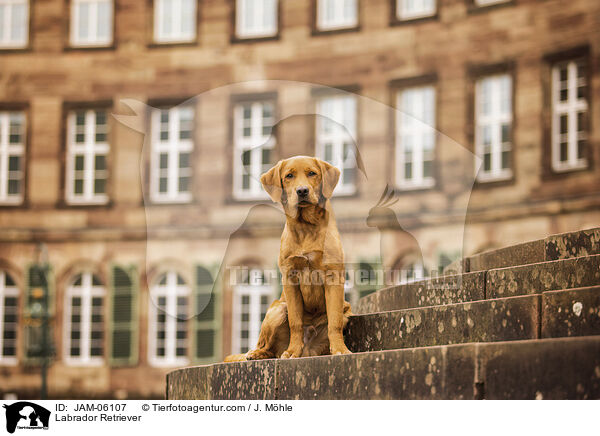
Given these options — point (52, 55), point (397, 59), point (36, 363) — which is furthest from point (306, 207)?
point (52, 55)

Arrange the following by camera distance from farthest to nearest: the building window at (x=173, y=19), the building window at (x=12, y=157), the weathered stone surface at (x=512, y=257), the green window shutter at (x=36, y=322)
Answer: the building window at (x=173, y=19), the building window at (x=12, y=157), the green window shutter at (x=36, y=322), the weathered stone surface at (x=512, y=257)

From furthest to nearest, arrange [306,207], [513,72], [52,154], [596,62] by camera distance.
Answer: [52,154], [513,72], [596,62], [306,207]

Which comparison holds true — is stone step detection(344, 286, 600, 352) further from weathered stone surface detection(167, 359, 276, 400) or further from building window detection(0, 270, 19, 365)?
building window detection(0, 270, 19, 365)

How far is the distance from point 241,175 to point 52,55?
5.60m

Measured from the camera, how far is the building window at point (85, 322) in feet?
73.8

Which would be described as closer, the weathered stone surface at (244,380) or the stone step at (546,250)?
the weathered stone surface at (244,380)

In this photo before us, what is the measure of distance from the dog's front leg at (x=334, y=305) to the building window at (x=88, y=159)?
17.9m

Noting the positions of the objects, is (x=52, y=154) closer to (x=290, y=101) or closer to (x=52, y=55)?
(x=52, y=55)

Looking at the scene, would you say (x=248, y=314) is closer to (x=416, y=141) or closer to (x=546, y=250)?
(x=416, y=141)

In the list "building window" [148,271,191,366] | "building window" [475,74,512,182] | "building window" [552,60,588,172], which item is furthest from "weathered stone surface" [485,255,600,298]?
"building window" [148,271,191,366]

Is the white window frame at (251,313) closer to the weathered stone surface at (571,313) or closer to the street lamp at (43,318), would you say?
the street lamp at (43,318)

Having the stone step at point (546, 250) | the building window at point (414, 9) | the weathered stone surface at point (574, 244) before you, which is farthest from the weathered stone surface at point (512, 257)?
the building window at point (414, 9)

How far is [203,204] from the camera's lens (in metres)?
22.7

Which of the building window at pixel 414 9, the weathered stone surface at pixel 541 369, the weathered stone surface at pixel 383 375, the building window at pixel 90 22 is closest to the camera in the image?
the weathered stone surface at pixel 541 369
